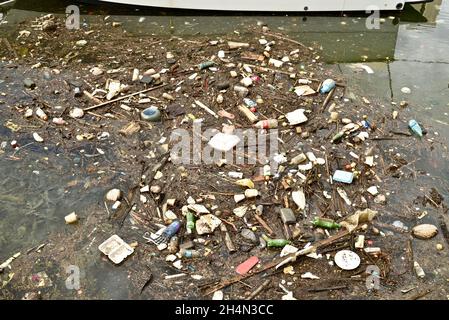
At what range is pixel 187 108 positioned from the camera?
169 inches

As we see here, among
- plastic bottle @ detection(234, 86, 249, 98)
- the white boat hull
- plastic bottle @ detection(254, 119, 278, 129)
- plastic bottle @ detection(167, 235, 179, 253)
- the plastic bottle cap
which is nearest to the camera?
the plastic bottle cap

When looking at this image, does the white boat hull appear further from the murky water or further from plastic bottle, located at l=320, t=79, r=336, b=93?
plastic bottle, located at l=320, t=79, r=336, b=93

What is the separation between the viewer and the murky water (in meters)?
3.34

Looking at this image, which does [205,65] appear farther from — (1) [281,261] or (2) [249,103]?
(1) [281,261]

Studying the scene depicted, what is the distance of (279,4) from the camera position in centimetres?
576

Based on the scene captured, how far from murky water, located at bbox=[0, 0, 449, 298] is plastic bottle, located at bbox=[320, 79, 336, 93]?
313 mm

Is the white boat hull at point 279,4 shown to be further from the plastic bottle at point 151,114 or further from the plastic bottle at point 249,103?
the plastic bottle at point 151,114

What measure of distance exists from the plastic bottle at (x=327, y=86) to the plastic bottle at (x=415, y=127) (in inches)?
35.1

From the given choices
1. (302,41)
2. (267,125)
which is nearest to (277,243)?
(267,125)

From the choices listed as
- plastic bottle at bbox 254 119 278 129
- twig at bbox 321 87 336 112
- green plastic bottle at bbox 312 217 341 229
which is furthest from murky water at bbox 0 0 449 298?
plastic bottle at bbox 254 119 278 129

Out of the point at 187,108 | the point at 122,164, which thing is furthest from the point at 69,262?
the point at 187,108

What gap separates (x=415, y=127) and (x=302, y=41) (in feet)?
6.69

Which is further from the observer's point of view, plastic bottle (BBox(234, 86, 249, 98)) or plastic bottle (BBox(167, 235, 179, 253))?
plastic bottle (BBox(234, 86, 249, 98))
